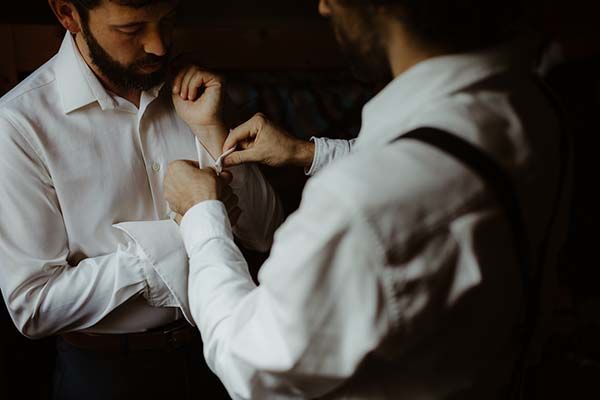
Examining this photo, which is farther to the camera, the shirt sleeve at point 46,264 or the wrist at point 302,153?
the wrist at point 302,153

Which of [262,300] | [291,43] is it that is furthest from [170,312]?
[291,43]

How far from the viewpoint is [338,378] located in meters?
0.87

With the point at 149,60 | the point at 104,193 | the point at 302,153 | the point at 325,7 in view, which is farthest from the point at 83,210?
the point at 325,7

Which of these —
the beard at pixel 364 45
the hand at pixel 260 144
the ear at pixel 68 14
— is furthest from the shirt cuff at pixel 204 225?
the ear at pixel 68 14

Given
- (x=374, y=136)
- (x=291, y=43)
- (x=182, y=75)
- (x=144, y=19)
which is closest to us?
(x=374, y=136)

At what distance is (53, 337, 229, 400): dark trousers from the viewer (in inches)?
60.8

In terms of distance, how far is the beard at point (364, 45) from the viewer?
913mm

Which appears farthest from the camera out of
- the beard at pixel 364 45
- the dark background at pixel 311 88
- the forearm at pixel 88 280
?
the dark background at pixel 311 88

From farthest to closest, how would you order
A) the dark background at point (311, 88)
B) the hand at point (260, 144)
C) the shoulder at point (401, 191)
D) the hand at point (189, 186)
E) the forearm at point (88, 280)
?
1. the dark background at point (311, 88)
2. the hand at point (260, 144)
3. the forearm at point (88, 280)
4. the hand at point (189, 186)
5. the shoulder at point (401, 191)

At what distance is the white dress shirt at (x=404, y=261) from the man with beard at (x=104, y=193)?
0.50 metres

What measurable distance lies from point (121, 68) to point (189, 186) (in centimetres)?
38

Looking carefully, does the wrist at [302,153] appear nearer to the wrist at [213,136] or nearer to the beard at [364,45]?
the wrist at [213,136]

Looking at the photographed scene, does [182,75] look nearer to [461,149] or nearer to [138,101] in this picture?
[138,101]

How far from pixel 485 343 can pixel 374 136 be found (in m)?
0.37
